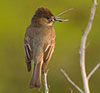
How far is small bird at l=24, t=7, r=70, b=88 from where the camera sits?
653cm

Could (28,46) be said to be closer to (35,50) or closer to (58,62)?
(35,50)

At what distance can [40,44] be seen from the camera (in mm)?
6629

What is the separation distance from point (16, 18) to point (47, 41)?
611 cm

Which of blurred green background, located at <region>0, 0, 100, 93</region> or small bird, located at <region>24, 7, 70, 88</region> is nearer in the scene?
small bird, located at <region>24, 7, 70, 88</region>

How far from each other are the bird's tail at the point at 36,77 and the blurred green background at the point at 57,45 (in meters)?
4.53

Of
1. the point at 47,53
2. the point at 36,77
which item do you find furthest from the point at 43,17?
the point at 36,77

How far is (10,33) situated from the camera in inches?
497

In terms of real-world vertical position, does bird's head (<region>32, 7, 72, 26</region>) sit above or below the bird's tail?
above

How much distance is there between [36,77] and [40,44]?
1.36 feet

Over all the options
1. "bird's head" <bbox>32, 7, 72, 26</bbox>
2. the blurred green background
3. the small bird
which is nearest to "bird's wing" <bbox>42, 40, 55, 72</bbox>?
Result: the small bird

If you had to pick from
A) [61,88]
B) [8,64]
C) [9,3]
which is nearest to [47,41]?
[61,88]

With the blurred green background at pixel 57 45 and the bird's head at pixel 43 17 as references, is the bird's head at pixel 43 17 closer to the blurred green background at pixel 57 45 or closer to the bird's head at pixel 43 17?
the bird's head at pixel 43 17

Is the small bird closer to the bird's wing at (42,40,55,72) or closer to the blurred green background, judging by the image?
the bird's wing at (42,40,55,72)

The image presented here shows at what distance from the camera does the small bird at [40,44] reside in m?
6.53
